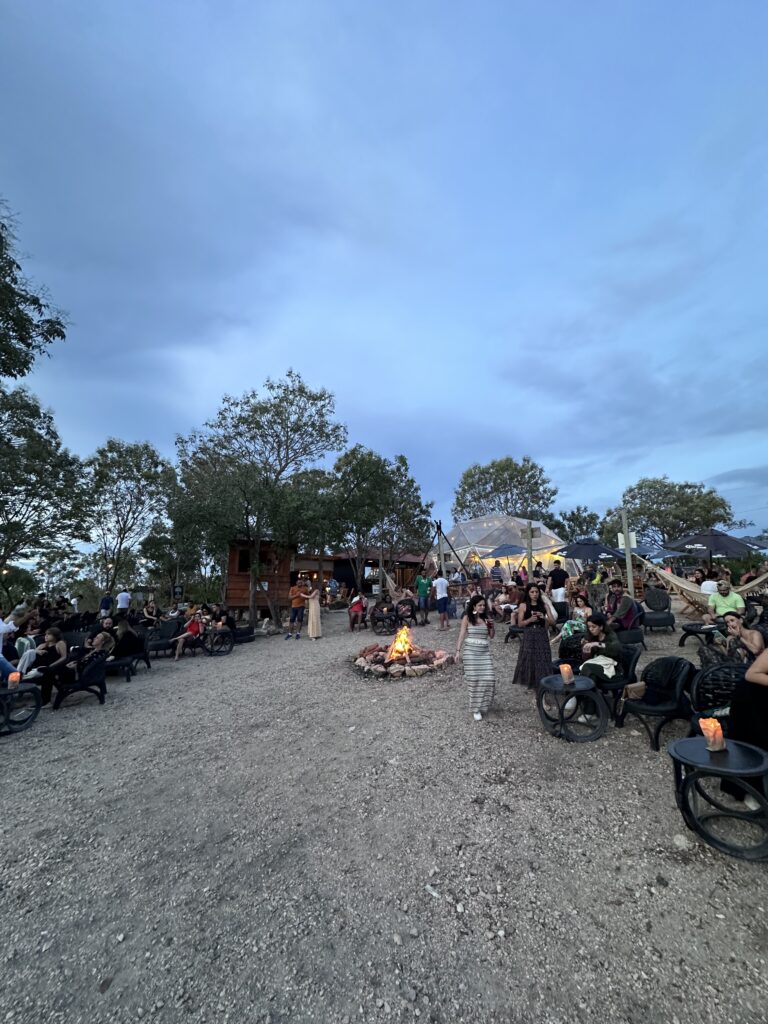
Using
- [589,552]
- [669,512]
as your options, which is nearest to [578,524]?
[669,512]

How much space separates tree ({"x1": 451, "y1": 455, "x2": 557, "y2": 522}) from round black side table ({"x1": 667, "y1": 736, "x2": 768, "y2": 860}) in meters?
35.9

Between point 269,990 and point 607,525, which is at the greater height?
point 607,525

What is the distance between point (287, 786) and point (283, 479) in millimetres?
17341

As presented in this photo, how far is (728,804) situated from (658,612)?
286 inches

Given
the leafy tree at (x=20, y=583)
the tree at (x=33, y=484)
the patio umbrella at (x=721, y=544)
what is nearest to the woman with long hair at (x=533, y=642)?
the patio umbrella at (x=721, y=544)

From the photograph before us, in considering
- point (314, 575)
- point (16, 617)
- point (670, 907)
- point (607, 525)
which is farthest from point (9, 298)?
point (607, 525)

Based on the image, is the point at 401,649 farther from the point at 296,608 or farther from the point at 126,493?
the point at 126,493

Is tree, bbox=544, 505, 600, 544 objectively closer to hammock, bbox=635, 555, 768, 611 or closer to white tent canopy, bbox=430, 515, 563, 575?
white tent canopy, bbox=430, 515, 563, 575

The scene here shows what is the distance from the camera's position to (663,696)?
4328mm

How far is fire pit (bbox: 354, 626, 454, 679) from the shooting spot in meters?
7.68

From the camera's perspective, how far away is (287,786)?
391 cm

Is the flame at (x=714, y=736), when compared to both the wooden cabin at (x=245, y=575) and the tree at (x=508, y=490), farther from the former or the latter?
the tree at (x=508, y=490)

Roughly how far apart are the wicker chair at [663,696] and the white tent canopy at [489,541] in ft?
63.9

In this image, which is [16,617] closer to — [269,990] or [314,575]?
[269,990]
